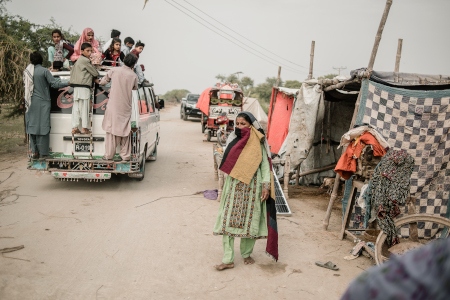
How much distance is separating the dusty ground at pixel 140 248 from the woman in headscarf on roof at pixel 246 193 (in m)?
0.43

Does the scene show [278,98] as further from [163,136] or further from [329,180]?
[163,136]

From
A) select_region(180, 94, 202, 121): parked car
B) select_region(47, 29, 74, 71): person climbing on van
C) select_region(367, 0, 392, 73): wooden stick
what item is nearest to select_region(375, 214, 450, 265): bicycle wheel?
select_region(367, 0, 392, 73): wooden stick

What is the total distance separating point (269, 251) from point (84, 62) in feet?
16.2

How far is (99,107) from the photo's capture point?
7.48 meters

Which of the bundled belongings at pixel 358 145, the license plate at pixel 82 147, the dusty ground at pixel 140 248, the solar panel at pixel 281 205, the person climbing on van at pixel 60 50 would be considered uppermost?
the person climbing on van at pixel 60 50

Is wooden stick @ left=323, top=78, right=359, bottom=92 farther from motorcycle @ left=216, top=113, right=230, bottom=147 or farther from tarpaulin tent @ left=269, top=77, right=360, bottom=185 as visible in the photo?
motorcycle @ left=216, top=113, right=230, bottom=147

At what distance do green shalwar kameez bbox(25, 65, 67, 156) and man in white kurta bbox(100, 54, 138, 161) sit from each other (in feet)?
3.23

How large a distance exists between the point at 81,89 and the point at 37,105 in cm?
82

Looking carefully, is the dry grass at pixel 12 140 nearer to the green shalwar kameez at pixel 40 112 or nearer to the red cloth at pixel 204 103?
the green shalwar kameez at pixel 40 112

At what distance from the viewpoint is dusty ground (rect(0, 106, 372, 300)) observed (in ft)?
12.8

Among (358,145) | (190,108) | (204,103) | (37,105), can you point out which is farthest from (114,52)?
(190,108)

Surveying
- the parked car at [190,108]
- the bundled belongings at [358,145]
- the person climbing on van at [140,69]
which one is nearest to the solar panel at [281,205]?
the bundled belongings at [358,145]

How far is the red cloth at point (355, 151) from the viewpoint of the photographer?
5.03 m

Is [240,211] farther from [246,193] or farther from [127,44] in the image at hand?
[127,44]
